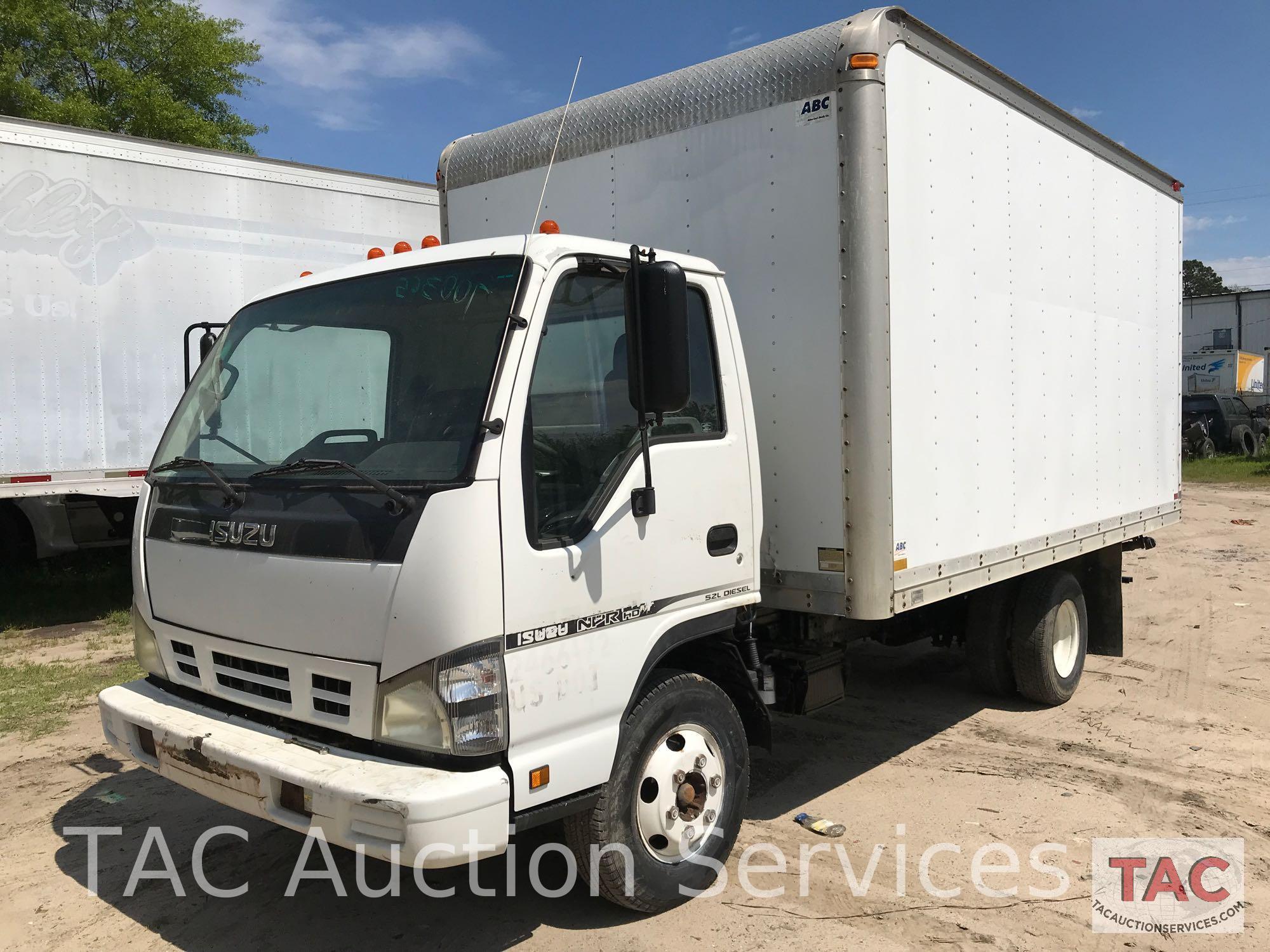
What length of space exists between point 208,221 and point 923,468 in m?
7.32

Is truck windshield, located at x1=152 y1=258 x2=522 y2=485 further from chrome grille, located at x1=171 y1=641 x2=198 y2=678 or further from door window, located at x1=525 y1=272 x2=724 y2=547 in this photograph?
chrome grille, located at x1=171 y1=641 x2=198 y2=678

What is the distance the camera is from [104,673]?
735 centimetres

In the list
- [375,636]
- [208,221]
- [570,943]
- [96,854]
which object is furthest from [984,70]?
[208,221]

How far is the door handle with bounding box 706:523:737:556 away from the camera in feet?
12.6

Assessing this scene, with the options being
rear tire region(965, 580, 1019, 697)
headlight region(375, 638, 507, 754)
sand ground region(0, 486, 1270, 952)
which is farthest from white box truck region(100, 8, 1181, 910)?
rear tire region(965, 580, 1019, 697)

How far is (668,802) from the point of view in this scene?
3730mm

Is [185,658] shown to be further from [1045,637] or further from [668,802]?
[1045,637]

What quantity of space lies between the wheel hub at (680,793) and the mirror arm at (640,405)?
89 centimetres

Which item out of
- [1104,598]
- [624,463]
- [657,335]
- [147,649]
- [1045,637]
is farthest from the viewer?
[1104,598]

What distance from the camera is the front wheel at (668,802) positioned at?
3.50 m

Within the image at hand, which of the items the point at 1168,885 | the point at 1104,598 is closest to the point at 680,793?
the point at 1168,885

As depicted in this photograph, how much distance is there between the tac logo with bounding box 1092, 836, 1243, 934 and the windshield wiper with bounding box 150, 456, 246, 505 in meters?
3.55

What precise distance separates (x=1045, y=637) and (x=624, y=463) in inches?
156

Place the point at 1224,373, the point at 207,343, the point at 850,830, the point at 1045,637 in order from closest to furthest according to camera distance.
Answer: the point at 207,343, the point at 850,830, the point at 1045,637, the point at 1224,373
